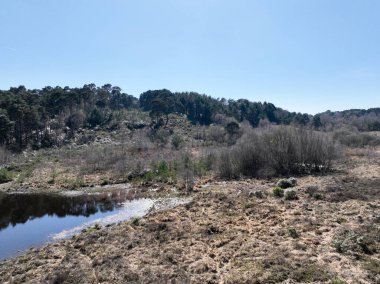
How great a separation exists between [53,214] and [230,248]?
69.6ft

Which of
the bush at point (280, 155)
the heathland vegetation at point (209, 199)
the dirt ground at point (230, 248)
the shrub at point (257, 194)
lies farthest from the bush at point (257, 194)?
the bush at point (280, 155)

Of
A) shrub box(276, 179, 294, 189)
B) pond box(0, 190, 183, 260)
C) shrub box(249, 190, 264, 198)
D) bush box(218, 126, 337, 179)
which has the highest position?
bush box(218, 126, 337, 179)

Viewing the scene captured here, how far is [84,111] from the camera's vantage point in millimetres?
105125

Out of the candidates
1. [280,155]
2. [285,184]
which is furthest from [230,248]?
[280,155]

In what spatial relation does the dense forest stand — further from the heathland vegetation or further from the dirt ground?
the dirt ground

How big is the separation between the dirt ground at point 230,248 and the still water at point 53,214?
3.31m

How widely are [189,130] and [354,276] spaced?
90.9 metres

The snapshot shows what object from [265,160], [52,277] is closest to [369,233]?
[52,277]

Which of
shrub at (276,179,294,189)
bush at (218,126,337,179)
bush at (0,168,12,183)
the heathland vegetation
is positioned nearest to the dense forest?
the heathland vegetation

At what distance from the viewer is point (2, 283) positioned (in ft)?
58.3

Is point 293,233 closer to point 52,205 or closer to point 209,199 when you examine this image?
point 209,199

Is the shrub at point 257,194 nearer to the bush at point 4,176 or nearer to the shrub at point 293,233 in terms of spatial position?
the shrub at point 293,233

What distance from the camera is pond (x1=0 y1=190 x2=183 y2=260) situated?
26406mm

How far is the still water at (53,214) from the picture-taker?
26.4 m
